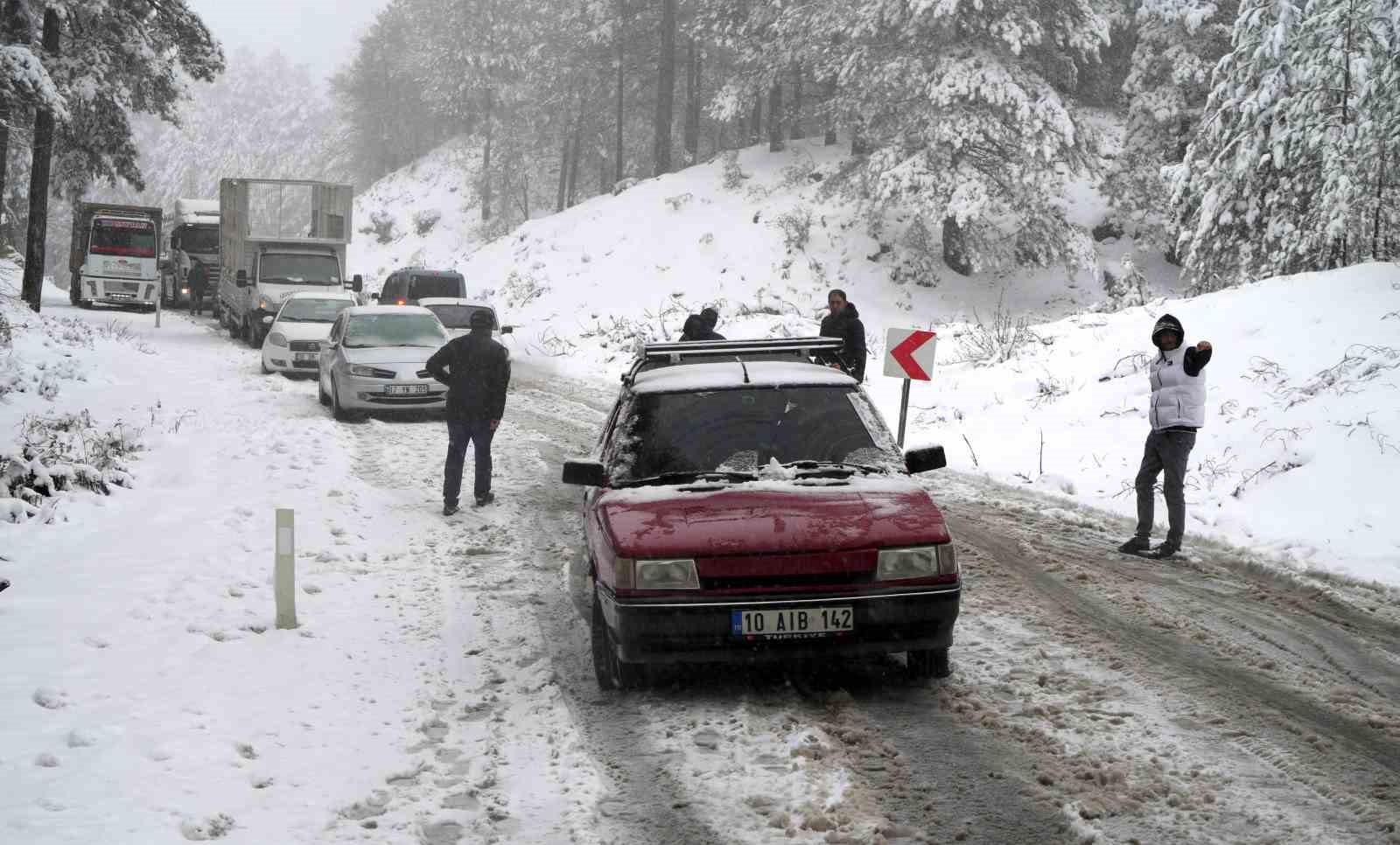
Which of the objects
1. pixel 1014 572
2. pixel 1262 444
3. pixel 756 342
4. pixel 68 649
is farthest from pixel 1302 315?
pixel 68 649

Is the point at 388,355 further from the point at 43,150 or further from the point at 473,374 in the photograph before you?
the point at 43,150

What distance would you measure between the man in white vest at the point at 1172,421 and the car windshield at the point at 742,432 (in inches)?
142

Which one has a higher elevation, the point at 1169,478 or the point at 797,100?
the point at 797,100

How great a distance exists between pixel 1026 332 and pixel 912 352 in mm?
6680

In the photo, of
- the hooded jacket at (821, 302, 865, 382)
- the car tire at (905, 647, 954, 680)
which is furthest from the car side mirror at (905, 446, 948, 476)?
the hooded jacket at (821, 302, 865, 382)

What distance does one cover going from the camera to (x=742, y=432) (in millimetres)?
6262

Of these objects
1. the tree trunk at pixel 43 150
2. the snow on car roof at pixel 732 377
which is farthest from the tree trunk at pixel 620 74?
the snow on car roof at pixel 732 377

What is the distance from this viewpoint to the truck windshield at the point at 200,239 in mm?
36750

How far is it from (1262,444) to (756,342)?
712 centimetres

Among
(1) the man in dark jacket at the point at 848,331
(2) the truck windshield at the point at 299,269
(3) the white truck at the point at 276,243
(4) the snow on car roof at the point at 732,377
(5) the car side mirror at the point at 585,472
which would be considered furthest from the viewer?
(2) the truck windshield at the point at 299,269

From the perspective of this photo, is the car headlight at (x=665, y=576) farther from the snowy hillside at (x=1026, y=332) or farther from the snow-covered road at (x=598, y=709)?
the snowy hillside at (x=1026, y=332)

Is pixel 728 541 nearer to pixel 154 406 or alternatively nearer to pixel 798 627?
pixel 798 627

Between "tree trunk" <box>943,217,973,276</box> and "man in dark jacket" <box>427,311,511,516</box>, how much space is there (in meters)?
19.1

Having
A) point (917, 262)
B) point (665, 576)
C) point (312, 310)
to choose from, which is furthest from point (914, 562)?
→ point (917, 262)
